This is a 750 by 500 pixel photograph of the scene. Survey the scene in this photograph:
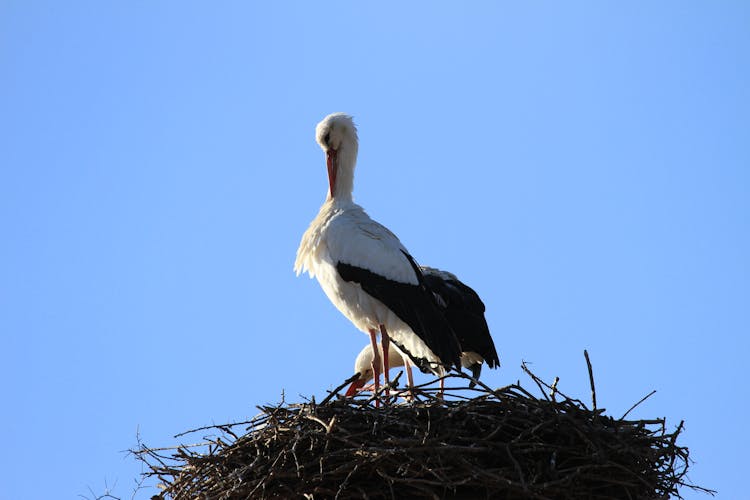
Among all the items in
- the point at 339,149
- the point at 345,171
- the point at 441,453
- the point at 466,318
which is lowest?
the point at 441,453

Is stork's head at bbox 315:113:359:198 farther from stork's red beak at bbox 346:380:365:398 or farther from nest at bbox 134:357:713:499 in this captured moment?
nest at bbox 134:357:713:499

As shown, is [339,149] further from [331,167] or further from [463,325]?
[463,325]

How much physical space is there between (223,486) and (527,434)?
55.0 inches

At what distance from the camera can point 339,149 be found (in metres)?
8.90

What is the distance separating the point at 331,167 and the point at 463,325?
143 centimetres

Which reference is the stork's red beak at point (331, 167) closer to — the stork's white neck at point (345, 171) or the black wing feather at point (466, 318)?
the stork's white neck at point (345, 171)

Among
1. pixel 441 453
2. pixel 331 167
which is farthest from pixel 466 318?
pixel 441 453

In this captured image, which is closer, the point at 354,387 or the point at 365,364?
the point at 354,387

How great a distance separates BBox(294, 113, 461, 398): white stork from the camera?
7895 mm

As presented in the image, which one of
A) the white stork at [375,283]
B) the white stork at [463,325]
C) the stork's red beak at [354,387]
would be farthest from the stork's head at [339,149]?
the stork's red beak at [354,387]

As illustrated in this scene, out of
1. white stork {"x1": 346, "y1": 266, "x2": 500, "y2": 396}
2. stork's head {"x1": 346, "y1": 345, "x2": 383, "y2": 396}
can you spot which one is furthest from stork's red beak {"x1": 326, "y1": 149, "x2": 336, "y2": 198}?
stork's head {"x1": 346, "y1": 345, "x2": 383, "y2": 396}

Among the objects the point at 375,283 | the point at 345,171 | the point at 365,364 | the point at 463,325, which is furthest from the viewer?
the point at 365,364

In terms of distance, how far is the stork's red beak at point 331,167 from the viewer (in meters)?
8.84

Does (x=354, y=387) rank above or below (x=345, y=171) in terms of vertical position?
below
